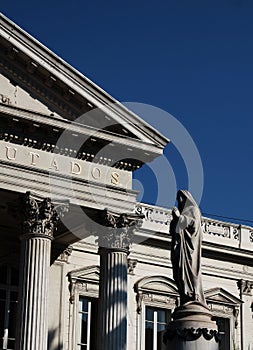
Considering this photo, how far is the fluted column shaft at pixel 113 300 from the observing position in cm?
2748

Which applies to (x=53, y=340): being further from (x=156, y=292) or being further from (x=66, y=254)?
(x=156, y=292)

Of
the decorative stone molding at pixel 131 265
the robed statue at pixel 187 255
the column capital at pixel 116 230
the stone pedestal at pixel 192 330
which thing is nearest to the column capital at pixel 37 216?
the column capital at pixel 116 230

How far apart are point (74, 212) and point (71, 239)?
10.6 ft

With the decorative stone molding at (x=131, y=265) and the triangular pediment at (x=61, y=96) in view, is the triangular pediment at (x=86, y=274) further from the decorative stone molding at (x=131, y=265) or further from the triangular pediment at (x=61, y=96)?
the triangular pediment at (x=61, y=96)

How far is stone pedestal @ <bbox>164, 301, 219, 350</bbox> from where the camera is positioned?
1623cm

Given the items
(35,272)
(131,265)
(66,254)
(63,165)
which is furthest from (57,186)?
(131,265)

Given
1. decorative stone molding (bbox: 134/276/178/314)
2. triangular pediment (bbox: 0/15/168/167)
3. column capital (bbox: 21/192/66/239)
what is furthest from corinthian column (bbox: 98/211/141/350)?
decorative stone molding (bbox: 134/276/178/314)

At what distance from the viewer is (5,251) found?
3209 centimetres

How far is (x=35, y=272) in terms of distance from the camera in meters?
26.3

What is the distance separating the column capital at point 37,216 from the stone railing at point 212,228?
9.36 meters

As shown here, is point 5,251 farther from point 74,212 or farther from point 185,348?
point 185,348

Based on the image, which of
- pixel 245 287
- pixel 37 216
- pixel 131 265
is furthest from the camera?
pixel 245 287

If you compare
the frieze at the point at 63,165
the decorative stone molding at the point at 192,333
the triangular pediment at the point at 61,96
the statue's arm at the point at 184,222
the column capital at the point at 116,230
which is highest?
the triangular pediment at the point at 61,96

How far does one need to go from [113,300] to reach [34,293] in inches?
112
